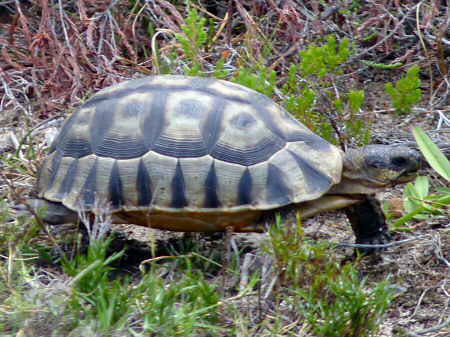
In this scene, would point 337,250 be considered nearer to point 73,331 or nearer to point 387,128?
point 387,128

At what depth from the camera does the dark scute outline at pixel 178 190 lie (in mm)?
2809

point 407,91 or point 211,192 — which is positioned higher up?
point 407,91

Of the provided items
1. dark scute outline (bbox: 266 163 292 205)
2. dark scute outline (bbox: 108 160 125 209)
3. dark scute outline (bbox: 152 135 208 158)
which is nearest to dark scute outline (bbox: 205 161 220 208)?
dark scute outline (bbox: 152 135 208 158)

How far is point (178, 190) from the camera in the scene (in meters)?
2.82

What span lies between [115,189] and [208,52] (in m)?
1.94

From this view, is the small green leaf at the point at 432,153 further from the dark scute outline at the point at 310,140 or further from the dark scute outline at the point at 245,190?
the dark scute outline at the point at 245,190

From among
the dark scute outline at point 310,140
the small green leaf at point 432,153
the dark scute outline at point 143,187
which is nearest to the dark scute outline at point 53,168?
the dark scute outline at point 143,187

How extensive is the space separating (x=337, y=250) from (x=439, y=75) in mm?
1936

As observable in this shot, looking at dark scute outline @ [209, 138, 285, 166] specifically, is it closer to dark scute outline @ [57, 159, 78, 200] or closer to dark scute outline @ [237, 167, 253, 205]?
dark scute outline @ [237, 167, 253, 205]

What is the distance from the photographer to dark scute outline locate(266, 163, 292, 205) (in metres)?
2.82

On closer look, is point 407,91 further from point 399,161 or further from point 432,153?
point 399,161

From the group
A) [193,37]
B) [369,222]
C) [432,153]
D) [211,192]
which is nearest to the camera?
[211,192]

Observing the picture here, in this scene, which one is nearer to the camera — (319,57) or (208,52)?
(319,57)

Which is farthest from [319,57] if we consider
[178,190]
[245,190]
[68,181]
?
[68,181]
